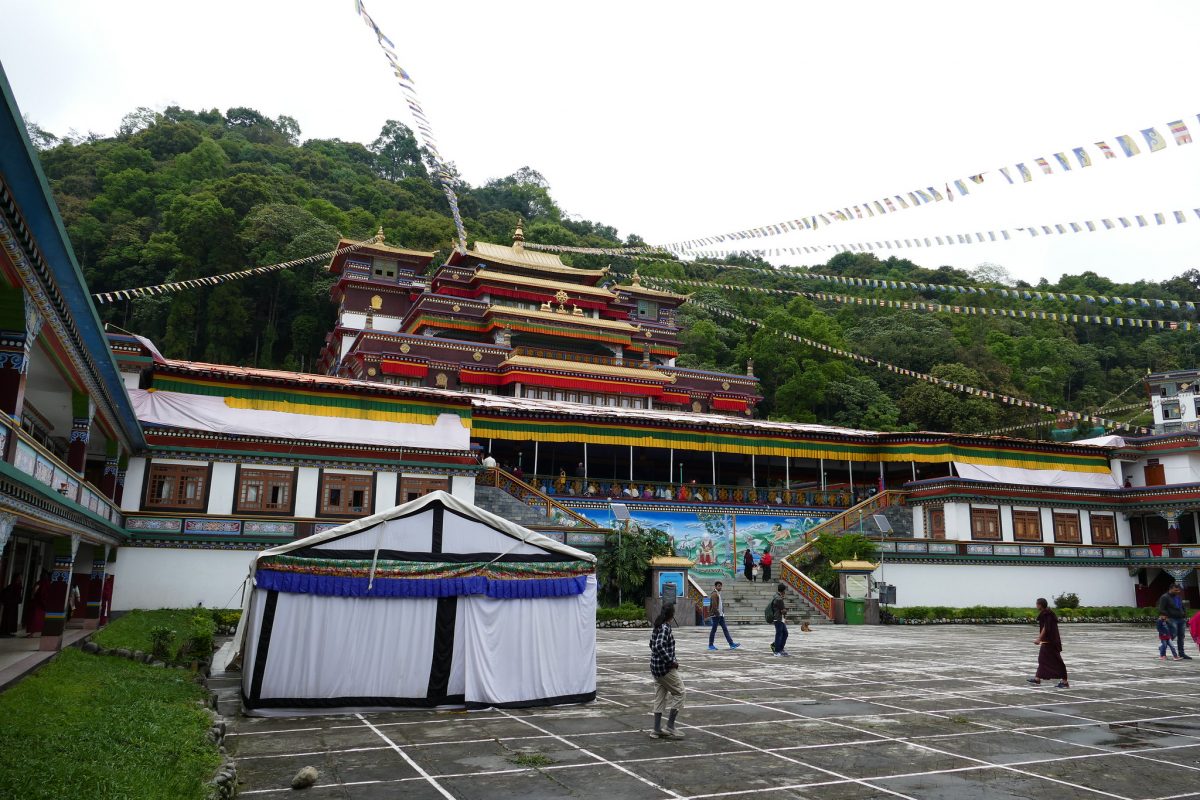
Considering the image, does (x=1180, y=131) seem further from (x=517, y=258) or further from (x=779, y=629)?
(x=517, y=258)

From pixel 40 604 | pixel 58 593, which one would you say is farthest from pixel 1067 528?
pixel 40 604

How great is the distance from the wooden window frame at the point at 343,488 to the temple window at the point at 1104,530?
29.2 meters

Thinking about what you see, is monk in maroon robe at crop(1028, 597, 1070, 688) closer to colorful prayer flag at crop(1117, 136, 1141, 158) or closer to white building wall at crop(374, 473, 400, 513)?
colorful prayer flag at crop(1117, 136, 1141, 158)

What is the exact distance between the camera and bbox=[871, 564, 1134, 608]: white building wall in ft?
102

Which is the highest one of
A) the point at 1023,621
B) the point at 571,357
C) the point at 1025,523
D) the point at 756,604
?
the point at 571,357

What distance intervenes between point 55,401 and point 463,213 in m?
76.3

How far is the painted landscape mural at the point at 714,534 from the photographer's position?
3111 centimetres

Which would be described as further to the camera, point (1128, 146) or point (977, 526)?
point (977, 526)

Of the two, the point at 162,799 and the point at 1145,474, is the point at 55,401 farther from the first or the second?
the point at 1145,474

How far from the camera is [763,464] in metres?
39.0

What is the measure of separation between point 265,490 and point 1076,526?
31.4 meters

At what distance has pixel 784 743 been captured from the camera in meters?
9.12

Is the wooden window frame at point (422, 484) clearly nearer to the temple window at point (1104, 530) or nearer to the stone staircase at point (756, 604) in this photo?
the stone staircase at point (756, 604)

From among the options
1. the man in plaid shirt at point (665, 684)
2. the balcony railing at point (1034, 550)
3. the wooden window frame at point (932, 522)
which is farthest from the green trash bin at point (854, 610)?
the man in plaid shirt at point (665, 684)
